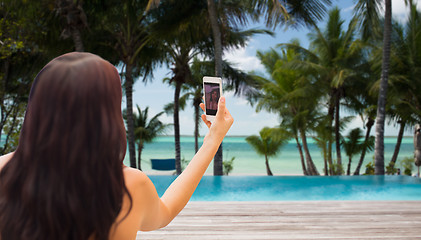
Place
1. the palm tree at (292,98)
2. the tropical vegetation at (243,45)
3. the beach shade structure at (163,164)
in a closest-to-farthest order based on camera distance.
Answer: the tropical vegetation at (243,45), the palm tree at (292,98), the beach shade structure at (163,164)

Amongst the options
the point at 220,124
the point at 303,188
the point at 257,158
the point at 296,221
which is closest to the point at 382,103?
the point at 303,188

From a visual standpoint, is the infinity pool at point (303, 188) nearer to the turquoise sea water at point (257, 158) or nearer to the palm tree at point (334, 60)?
the palm tree at point (334, 60)

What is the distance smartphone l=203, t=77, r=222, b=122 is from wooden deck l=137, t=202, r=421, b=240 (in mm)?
1902

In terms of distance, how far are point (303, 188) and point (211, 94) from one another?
7050mm

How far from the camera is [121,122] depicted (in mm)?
644

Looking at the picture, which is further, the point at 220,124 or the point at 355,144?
the point at 355,144

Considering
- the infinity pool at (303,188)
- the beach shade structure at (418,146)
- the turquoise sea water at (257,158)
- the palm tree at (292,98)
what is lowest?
the turquoise sea water at (257,158)

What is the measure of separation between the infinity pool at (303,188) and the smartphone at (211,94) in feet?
18.5

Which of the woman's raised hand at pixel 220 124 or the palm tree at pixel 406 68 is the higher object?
the palm tree at pixel 406 68

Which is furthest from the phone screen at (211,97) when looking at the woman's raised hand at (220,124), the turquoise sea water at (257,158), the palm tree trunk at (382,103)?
the turquoise sea water at (257,158)

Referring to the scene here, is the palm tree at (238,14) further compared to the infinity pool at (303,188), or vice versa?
the palm tree at (238,14)

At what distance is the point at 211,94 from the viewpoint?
112cm

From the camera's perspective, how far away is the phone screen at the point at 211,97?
3.41 ft

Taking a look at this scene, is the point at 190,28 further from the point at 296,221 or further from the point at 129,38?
the point at 296,221
